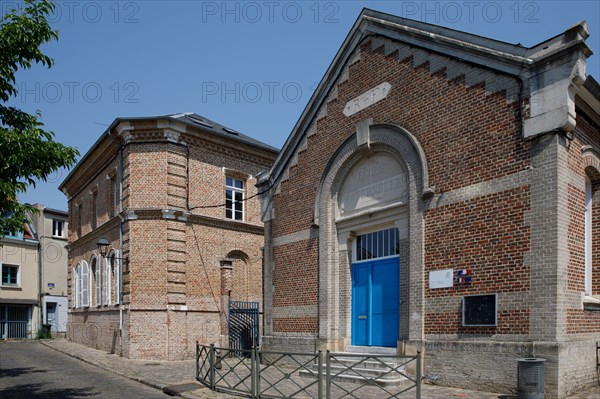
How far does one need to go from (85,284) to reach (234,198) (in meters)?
8.04

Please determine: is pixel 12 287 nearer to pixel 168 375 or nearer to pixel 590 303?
pixel 168 375

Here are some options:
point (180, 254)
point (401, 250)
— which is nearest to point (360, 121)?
point (401, 250)

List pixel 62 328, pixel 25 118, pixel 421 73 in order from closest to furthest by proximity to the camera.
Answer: pixel 25 118
pixel 421 73
pixel 62 328

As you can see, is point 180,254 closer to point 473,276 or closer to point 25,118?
point 25,118

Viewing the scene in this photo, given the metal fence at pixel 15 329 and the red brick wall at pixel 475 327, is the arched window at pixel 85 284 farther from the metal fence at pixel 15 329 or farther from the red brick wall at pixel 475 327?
the red brick wall at pixel 475 327

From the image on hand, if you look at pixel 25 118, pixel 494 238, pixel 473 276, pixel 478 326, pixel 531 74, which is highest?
pixel 531 74

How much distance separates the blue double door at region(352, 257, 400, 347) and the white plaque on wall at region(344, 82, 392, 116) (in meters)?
3.73

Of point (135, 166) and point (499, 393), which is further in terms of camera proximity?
→ point (135, 166)

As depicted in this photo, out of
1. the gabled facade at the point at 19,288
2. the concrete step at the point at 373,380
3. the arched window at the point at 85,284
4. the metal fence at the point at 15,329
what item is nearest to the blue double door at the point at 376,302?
the concrete step at the point at 373,380

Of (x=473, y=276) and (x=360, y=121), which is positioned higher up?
(x=360, y=121)

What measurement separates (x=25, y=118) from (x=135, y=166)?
9145 mm

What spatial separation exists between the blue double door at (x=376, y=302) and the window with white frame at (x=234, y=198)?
8952 mm

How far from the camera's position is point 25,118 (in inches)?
374

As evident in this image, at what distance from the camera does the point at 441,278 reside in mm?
10594
